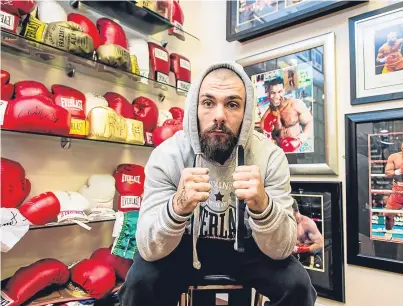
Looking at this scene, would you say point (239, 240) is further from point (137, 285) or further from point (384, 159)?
point (384, 159)

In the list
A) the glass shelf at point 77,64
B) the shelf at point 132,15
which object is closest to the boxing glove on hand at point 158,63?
the glass shelf at point 77,64

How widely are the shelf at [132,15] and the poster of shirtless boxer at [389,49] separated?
3.73ft

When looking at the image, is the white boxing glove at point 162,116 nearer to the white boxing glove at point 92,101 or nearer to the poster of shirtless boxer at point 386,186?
the white boxing glove at point 92,101

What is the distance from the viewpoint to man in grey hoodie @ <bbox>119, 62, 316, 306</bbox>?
0.82 metres

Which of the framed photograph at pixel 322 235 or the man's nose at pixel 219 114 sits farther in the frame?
the framed photograph at pixel 322 235

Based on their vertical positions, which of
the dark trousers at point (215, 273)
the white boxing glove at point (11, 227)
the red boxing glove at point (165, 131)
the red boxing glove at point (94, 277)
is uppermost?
the red boxing glove at point (165, 131)

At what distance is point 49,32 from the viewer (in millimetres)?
1318

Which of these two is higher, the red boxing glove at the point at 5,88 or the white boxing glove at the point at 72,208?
the red boxing glove at the point at 5,88

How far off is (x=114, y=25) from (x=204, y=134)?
96cm

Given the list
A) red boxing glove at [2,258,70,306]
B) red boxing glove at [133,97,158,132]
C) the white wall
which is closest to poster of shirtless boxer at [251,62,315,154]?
the white wall

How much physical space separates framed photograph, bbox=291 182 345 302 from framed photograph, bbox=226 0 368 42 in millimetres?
899

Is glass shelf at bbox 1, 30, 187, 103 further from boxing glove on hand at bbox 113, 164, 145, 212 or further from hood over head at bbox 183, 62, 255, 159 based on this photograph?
hood over head at bbox 183, 62, 255, 159

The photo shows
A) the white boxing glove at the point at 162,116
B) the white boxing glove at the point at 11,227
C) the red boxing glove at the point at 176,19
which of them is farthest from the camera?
the red boxing glove at the point at 176,19

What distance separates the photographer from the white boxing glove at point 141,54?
1.72m
